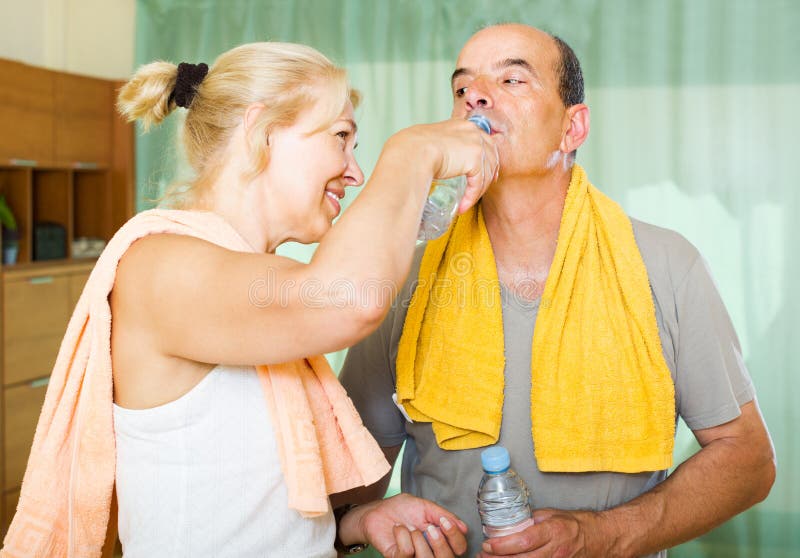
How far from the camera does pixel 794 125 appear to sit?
3287mm

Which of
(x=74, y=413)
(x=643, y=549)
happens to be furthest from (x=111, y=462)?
(x=643, y=549)

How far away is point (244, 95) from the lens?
46.8 inches

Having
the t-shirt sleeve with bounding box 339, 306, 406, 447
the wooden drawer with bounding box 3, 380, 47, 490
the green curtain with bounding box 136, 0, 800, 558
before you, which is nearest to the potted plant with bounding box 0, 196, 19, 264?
the wooden drawer with bounding box 3, 380, 47, 490

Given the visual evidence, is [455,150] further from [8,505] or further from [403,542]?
[8,505]

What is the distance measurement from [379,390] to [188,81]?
2.25 ft

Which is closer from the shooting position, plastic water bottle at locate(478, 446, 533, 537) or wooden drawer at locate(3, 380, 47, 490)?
plastic water bottle at locate(478, 446, 533, 537)

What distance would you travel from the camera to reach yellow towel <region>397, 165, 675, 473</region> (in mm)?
1377

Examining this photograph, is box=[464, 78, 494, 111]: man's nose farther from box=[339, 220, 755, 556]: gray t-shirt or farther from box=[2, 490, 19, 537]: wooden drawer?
box=[2, 490, 19, 537]: wooden drawer

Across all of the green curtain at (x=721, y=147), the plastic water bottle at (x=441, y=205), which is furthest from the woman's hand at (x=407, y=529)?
the green curtain at (x=721, y=147)

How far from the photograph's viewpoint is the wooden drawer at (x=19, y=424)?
3.46 m

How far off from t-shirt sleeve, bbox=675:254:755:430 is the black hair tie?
87 cm

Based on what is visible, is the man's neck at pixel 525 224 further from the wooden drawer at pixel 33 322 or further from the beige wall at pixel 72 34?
the beige wall at pixel 72 34

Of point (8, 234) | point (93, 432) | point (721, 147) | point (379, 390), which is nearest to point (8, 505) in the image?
point (8, 234)

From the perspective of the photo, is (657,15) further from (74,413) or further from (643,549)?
(74,413)
